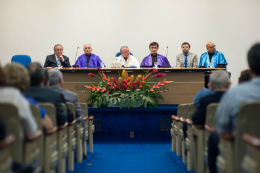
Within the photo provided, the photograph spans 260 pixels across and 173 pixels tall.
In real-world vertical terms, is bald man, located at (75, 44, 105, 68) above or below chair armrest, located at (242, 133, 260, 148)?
above

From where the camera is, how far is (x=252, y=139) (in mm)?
1329

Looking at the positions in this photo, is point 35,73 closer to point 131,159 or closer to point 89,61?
point 131,159

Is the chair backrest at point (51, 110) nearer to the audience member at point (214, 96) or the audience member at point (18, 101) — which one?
the audience member at point (18, 101)

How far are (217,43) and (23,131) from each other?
742 cm

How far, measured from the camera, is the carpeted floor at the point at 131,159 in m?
2.91

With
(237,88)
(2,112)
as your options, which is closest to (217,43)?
(237,88)

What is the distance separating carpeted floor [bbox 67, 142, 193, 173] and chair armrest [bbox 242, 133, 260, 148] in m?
1.48

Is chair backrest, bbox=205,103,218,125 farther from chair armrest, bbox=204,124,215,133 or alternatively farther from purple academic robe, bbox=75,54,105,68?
purple academic robe, bbox=75,54,105,68

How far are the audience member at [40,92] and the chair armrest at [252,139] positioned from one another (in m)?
1.39

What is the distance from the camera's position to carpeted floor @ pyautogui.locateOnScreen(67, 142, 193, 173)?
9.54ft

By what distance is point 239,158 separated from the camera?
1507 mm

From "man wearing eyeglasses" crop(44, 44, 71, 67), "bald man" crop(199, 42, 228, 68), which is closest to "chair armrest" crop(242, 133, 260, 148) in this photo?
"man wearing eyeglasses" crop(44, 44, 71, 67)

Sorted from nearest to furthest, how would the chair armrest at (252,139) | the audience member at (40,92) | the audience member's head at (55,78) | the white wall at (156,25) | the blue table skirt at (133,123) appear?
1. the chair armrest at (252,139)
2. the audience member at (40,92)
3. the audience member's head at (55,78)
4. the blue table skirt at (133,123)
5. the white wall at (156,25)

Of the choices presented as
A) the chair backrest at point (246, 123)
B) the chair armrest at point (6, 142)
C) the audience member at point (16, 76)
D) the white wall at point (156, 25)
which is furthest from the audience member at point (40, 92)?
the white wall at point (156, 25)
